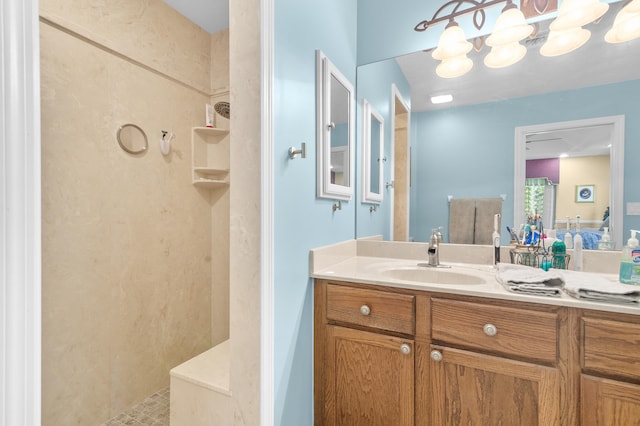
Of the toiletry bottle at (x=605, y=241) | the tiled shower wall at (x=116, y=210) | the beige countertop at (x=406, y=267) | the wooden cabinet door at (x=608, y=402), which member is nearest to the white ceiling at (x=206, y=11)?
the tiled shower wall at (x=116, y=210)

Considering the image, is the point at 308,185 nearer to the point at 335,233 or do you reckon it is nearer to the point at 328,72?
the point at 335,233

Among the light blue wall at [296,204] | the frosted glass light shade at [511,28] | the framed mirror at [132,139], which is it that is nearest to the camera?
the light blue wall at [296,204]

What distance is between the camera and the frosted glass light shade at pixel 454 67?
62.2 inches

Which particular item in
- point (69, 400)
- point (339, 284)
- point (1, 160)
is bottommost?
point (69, 400)

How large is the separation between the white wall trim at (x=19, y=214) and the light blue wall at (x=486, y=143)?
163 centimetres

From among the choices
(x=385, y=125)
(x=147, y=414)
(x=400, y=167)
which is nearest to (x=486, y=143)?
(x=400, y=167)

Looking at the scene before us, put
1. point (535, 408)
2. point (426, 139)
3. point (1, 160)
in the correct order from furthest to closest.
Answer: point (426, 139) < point (535, 408) < point (1, 160)

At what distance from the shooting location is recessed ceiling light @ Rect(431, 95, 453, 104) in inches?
65.0

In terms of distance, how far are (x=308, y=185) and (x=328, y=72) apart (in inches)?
22.9

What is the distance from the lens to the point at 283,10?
117 centimetres

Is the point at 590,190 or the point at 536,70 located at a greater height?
the point at 536,70

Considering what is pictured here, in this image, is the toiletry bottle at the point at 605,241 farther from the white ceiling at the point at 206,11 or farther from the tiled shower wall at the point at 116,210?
the white ceiling at the point at 206,11

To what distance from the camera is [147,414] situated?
1766 millimetres

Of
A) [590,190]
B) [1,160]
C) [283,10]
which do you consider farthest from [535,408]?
[283,10]
